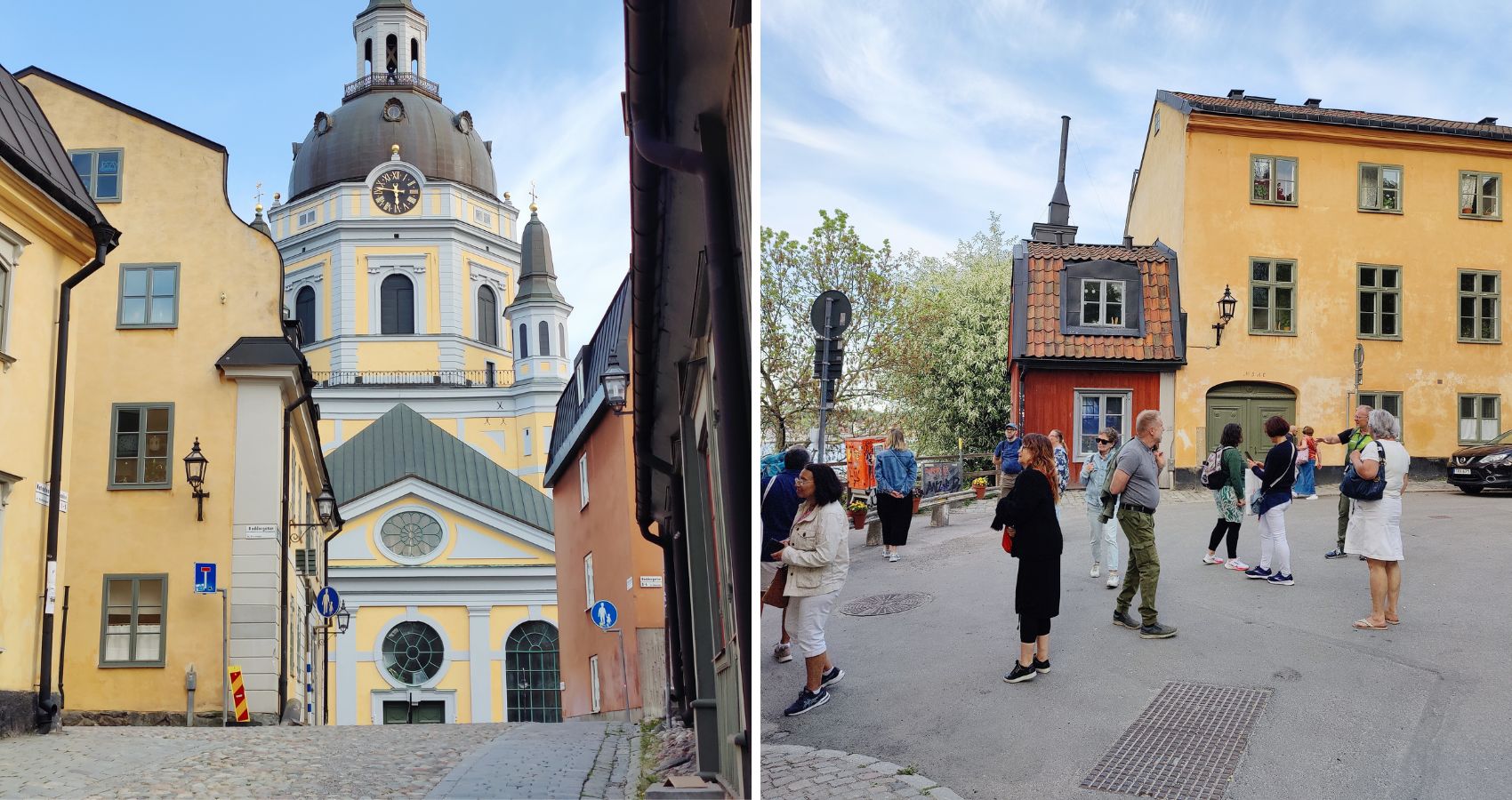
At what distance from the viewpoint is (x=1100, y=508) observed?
165 inches

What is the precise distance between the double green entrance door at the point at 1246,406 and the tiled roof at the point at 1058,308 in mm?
143

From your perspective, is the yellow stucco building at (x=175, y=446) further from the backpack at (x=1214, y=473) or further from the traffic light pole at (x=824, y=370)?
the backpack at (x=1214, y=473)

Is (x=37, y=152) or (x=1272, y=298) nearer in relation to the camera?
(x=1272, y=298)

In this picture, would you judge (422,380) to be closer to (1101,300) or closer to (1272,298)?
(1101,300)

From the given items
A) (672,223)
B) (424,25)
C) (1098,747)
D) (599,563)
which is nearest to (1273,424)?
(1098,747)

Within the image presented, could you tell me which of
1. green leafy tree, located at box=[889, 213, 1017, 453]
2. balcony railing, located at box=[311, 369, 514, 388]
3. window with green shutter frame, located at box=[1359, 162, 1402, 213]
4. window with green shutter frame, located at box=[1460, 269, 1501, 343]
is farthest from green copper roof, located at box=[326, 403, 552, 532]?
window with green shutter frame, located at box=[1460, 269, 1501, 343]

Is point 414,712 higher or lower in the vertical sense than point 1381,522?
lower

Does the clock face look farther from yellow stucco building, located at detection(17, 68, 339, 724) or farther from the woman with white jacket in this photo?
the woman with white jacket

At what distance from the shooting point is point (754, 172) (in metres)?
3.30

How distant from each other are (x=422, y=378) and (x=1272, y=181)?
9.29 ft

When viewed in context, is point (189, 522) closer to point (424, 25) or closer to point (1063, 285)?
point (424, 25)

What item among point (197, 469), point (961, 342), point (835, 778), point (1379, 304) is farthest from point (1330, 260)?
point (197, 469)

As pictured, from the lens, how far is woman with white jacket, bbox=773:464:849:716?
11.4 ft

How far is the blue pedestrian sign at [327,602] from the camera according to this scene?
4.06 metres
